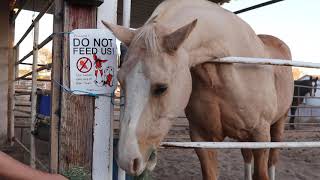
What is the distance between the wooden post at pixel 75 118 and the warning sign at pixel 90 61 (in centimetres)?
4

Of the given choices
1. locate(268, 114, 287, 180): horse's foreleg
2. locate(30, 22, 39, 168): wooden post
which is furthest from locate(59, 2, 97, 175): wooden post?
locate(268, 114, 287, 180): horse's foreleg

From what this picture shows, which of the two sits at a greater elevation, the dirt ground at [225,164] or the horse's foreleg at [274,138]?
the horse's foreleg at [274,138]

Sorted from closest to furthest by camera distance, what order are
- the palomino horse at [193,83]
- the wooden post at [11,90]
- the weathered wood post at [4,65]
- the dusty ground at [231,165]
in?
1. the palomino horse at [193,83]
2. the dusty ground at [231,165]
3. the wooden post at [11,90]
4. the weathered wood post at [4,65]

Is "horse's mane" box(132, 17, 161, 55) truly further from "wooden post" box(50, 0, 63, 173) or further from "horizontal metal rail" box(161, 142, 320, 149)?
"horizontal metal rail" box(161, 142, 320, 149)

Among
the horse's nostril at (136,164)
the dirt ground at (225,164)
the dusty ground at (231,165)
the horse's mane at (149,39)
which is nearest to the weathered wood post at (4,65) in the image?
the dirt ground at (225,164)

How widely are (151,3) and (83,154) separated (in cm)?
546

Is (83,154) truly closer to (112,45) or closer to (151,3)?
(112,45)

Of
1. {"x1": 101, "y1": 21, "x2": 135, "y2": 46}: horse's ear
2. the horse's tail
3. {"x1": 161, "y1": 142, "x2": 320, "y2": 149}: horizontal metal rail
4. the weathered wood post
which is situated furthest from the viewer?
the weathered wood post

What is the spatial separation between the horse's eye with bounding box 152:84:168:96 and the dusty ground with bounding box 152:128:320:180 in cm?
305

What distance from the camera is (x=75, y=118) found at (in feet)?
6.54

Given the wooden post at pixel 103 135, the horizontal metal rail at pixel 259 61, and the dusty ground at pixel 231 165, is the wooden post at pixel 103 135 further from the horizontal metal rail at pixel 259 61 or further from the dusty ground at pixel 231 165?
the dusty ground at pixel 231 165

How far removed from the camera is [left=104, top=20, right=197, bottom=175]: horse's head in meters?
1.77

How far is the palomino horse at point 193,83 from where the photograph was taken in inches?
72.4

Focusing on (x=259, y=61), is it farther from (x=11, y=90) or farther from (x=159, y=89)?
(x=11, y=90)
